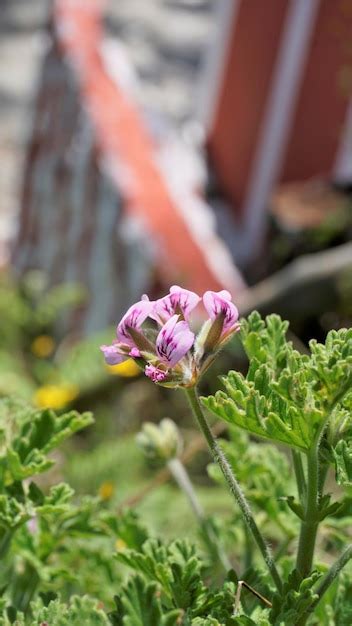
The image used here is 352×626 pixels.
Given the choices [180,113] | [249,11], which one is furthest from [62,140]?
[180,113]

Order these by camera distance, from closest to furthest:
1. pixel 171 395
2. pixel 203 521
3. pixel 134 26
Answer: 1. pixel 203 521
2. pixel 171 395
3. pixel 134 26

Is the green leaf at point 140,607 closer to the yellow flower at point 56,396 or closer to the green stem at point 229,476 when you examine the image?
the green stem at point 229,476

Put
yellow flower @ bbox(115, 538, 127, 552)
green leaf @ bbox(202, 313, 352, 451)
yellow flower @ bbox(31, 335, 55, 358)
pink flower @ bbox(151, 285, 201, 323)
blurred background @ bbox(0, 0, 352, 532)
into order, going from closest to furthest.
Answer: green leaf @ bbox(202, 313, 352, 451) < pink flower @ bbox(151, 285, 201, 323) < yellow flower @ bbox(115, 538, 127, 552) < blurred background @ bbox(0, 0, 352, 532) < yellow flower @ bbox(31, 335, 55, 358)

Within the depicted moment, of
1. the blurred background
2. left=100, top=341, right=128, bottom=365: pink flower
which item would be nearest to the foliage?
left=100, top=341, right=128, bottom=365: pink flower

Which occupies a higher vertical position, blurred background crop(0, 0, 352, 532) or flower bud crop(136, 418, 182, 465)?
blurred background crop(0, 0, 352, 532)

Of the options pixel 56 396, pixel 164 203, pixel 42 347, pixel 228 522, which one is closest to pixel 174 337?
pixel 228 522

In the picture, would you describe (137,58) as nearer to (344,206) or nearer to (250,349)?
(344,206)

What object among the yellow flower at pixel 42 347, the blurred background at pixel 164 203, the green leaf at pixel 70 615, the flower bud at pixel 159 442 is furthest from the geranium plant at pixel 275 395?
the yellow flower at pixel 42 347

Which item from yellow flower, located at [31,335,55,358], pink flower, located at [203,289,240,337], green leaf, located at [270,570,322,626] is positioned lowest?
green leaf, located at [270,570,322,626]

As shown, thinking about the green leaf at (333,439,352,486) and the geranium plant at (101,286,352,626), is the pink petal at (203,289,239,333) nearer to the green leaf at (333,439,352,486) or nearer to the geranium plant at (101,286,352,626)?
the geranium plant at (101,286,352,626)
